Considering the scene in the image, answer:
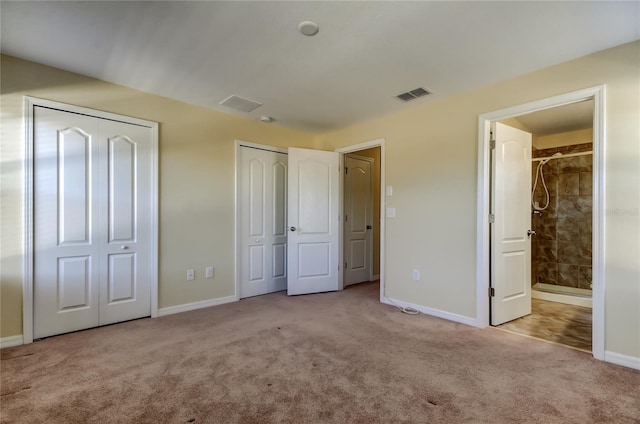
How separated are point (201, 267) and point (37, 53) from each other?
242cm

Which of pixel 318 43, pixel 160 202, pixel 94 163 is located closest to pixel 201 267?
pixel 160 202

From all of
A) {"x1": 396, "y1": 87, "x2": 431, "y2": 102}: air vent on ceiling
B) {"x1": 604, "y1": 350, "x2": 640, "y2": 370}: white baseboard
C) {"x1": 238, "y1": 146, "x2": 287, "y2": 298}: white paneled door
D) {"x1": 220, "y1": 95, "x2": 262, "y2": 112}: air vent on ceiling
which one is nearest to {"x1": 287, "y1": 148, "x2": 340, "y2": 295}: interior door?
{"x1": 238, "y1": 146, "x2": 287, "y2": 298}: white paneled door

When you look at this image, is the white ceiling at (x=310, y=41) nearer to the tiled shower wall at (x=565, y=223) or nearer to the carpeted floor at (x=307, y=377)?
the carpeted floor at (x=307, y=377)

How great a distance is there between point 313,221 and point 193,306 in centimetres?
187

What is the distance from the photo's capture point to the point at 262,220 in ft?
13.4

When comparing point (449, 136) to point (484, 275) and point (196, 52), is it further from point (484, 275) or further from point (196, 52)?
point (196, 52)

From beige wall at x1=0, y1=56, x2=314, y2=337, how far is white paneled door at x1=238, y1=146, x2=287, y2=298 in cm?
18

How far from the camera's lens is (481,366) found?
83.2 inches

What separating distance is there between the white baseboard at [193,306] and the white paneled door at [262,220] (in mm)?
228

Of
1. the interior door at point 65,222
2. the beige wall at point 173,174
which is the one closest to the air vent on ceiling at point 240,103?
the beige wall at point 173,174

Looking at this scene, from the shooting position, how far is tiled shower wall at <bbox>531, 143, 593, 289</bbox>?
419 centimetres

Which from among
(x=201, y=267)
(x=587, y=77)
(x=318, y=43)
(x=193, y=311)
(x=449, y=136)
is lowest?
(x=193, y=311)

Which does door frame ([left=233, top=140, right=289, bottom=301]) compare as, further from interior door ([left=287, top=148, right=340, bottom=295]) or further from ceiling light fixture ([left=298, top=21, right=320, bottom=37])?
ceiling light fixture ([left=298, top=21, right=320, bottom=37])

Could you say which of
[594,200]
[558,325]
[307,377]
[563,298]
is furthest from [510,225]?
[307,377]
